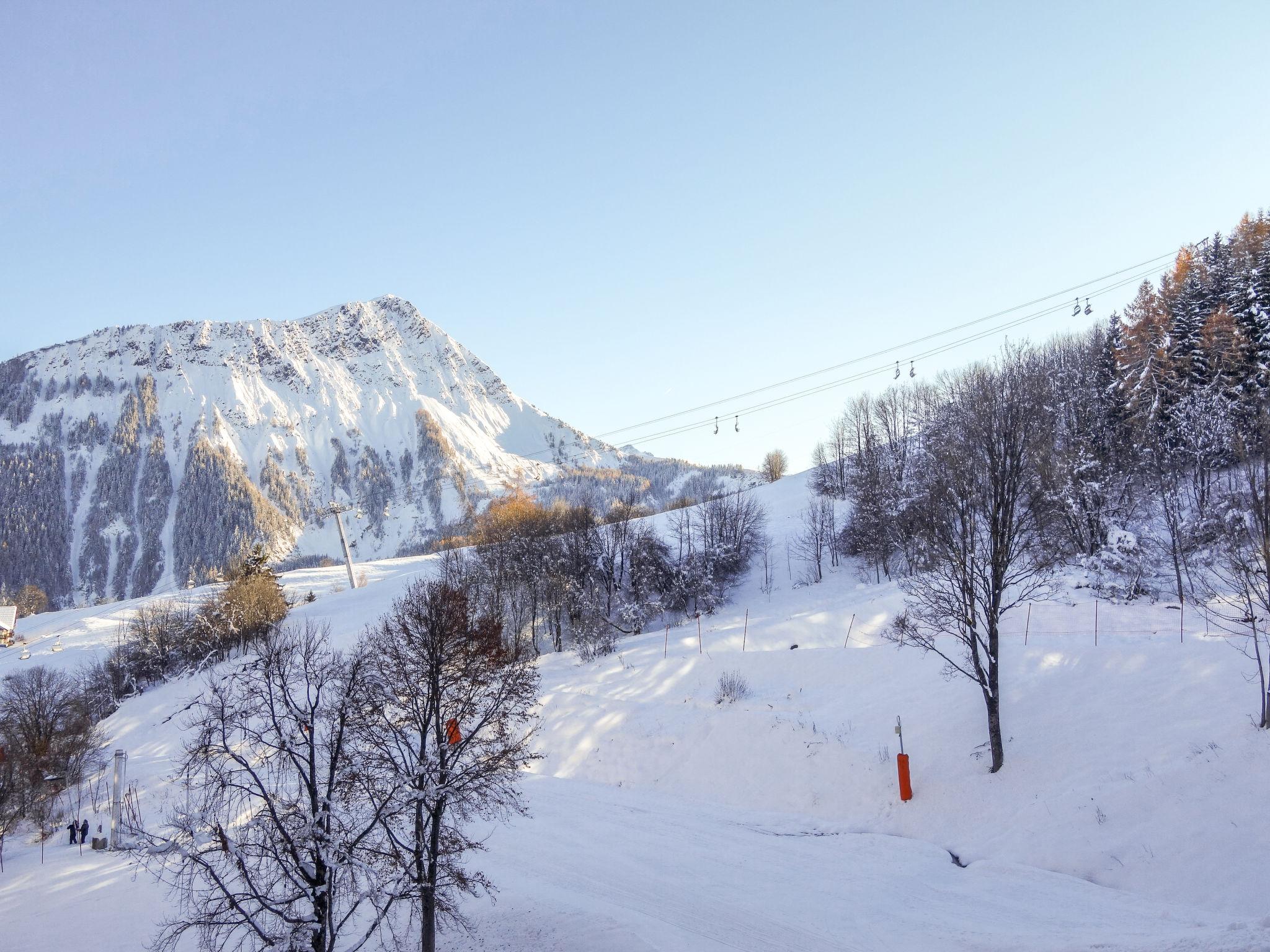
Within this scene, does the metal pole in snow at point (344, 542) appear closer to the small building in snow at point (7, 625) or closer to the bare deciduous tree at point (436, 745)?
the small building in snow at point (7, 625)

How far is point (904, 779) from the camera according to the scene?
640 inches

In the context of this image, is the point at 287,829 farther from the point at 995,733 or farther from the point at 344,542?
the point at 344,542

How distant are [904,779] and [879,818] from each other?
3.75 ft

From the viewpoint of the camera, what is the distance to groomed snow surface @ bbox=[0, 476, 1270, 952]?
11.5 metres

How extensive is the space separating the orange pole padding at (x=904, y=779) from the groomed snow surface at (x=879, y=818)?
0.73ft

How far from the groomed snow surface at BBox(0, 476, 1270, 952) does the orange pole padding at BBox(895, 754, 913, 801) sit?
0.73ft

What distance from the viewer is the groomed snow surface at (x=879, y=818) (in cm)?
1150

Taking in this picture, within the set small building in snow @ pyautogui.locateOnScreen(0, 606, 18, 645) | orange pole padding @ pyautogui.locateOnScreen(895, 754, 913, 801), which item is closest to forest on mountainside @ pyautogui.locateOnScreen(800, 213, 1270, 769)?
orange pole padding @ pyautogui.locateOnScreen(895, 754, 913, 801)

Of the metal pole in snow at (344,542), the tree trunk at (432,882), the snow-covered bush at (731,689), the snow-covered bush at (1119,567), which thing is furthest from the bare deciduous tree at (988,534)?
the metal pole in snow at (344,542)

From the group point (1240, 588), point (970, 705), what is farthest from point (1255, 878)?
point (970, 705)

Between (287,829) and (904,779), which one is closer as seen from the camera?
(287,829)

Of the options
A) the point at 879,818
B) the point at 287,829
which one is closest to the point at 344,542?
the point at 287,829

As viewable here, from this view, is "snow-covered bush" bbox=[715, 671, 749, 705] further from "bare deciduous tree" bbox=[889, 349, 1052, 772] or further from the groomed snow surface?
"bare deciduous tree" bbox=[889, 349, 1052, 772]

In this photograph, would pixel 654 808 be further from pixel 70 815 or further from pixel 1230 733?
pixel 70 815
